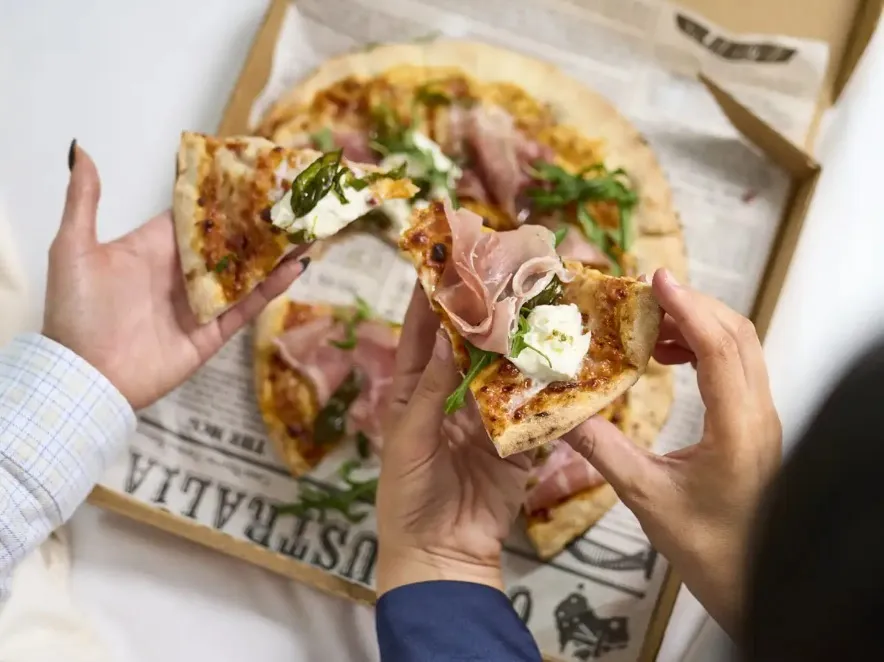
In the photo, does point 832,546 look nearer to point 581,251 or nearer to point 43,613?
point 581,251

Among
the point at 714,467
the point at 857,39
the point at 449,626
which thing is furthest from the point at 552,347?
the point at 857,39

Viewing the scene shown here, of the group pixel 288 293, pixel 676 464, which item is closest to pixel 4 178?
pixel 288 293

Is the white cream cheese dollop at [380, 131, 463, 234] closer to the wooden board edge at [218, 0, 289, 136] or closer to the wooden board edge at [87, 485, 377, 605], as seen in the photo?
the wooden board edge at [218, 0, 289, 136]

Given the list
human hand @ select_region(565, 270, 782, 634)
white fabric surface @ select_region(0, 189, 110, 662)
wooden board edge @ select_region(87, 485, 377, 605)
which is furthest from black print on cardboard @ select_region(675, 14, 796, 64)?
white fabric surface @ select_region(0, 189, 110, 662)

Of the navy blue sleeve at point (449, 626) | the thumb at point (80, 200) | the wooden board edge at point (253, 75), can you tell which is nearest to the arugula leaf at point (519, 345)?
the navy blue sleeve at point (449, 626)

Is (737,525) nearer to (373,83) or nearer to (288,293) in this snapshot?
(288,293)

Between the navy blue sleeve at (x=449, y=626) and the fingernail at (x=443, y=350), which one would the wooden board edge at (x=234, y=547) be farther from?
the fingernail at (x=443, y=350)
